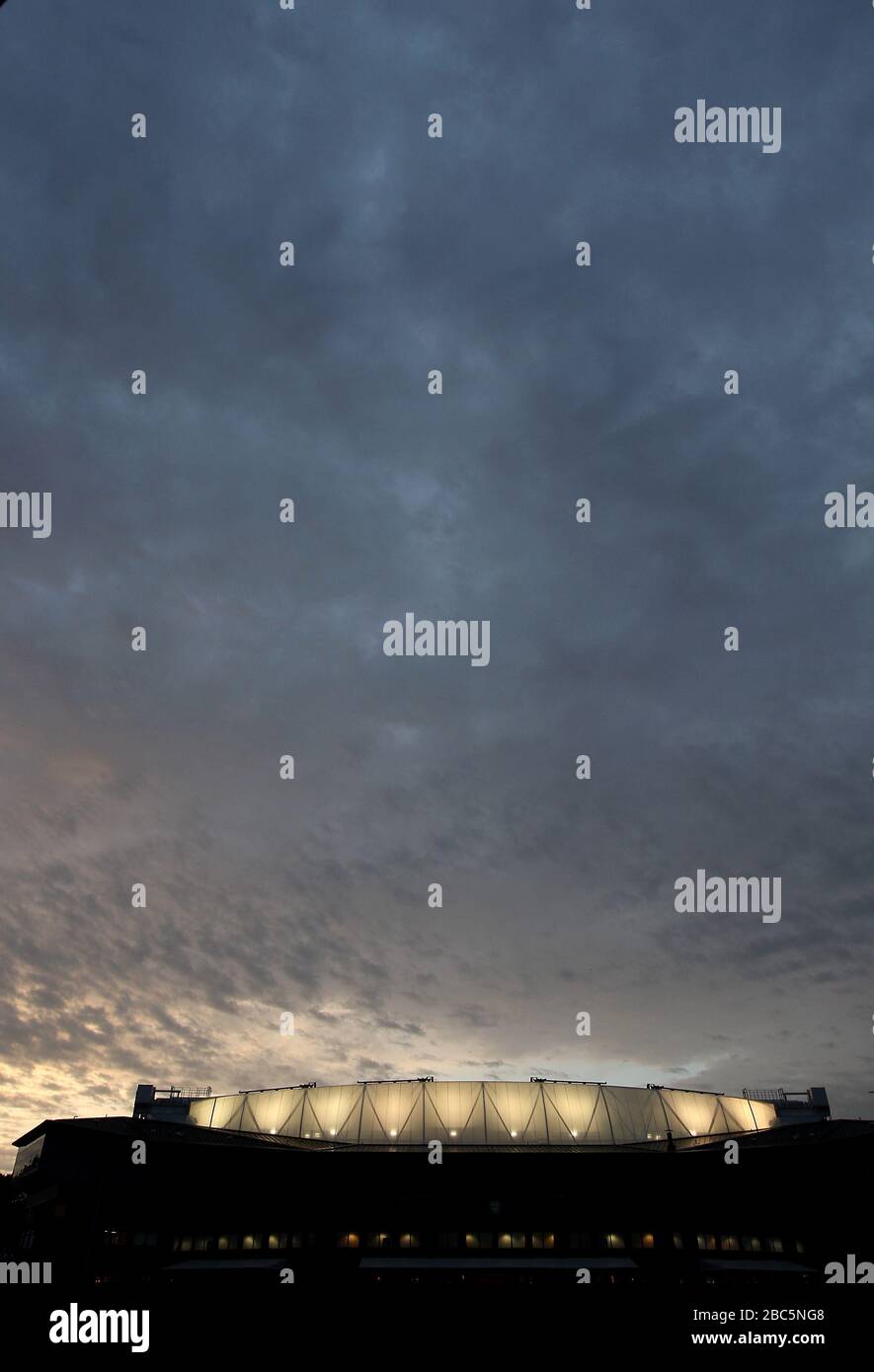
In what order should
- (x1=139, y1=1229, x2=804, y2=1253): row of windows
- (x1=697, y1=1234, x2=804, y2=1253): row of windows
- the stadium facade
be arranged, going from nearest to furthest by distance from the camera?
the stadium facade
(x1=139, y1=1229, x2=804, y2=1253): row of windows
(x1=697, y1=1234, x2=804, y2=1253): row of windows

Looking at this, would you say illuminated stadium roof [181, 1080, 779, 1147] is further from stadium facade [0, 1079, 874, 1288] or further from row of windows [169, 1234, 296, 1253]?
row of windows [169, 1234, 296, 1253]

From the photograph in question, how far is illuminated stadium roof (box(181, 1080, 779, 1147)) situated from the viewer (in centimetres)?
8806

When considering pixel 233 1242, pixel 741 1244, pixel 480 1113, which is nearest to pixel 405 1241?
pixel 233 1242

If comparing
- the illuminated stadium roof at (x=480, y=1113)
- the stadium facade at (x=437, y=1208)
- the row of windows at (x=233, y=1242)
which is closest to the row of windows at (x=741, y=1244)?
the stadium facade at (x=437, y=1208)

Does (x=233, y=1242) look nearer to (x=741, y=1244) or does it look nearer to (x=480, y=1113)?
(x=480, y=1113)

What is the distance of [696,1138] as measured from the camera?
90.2 m

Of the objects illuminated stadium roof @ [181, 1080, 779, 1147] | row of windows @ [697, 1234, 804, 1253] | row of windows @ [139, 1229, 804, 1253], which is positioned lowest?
row of windows @ [697, 1234, 804, 1253]

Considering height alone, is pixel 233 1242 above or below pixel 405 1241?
below

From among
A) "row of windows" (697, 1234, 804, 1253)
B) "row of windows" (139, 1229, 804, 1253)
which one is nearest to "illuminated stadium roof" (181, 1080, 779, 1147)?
"row of windows" (139, 1229, 804, 1253)

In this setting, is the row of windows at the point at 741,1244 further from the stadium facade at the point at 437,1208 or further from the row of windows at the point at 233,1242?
the row of windows at the point at 233,1242

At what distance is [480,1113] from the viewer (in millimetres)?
88688

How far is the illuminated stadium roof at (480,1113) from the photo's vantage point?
88.1m
